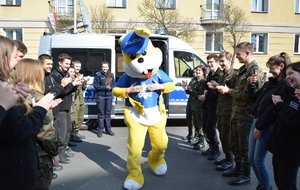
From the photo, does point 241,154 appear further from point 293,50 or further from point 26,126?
point 293,50

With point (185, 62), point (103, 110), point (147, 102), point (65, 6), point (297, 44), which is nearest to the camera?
point (147, 102)

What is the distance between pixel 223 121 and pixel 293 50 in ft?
63.0

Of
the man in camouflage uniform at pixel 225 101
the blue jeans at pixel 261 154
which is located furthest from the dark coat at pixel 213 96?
the blue jeans at pixel 261 154

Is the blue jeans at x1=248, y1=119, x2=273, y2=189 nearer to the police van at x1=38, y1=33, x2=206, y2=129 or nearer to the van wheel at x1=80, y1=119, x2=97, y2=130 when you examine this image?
the police van at x1=38, y1=33, x2=206, y2=129

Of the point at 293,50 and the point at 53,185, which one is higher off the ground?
the point at 293,50

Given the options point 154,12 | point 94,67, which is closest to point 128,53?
point 94,67

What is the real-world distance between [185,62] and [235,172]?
14.5ft

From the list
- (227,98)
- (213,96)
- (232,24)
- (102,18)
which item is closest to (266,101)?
(227,98)

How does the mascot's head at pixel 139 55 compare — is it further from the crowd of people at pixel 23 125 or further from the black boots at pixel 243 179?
the black boots at pixel 243 179

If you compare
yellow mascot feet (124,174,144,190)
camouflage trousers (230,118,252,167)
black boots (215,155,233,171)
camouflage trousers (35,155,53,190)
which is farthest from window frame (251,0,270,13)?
camouflage trousers (35,155,53,190)

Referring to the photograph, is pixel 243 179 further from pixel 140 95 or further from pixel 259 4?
pixel 259 4

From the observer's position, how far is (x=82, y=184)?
430 centimetres

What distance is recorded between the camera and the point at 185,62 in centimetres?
821

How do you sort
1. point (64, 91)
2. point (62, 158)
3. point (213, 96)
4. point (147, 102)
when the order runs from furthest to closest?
point (62, 158)
point (213, 96)
point (64, 91)
point (147, 102)
